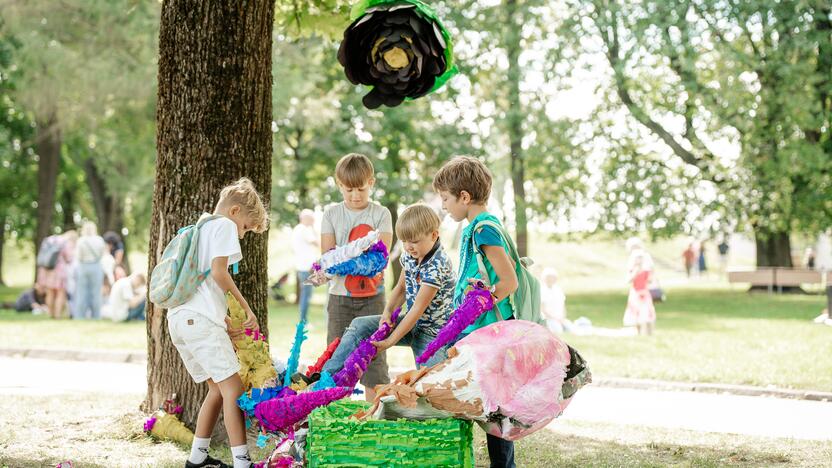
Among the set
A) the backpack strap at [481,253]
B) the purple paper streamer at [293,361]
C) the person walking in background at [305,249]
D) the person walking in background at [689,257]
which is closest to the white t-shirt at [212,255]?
the purple paper streamer at [293,361]

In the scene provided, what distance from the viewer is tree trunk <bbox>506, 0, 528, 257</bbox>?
26281 millimetres

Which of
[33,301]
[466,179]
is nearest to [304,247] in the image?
[33,301]

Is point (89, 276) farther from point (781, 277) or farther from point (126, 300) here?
point (781, 277)

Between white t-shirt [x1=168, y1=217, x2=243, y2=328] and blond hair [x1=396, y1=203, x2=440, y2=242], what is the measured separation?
0.88 m

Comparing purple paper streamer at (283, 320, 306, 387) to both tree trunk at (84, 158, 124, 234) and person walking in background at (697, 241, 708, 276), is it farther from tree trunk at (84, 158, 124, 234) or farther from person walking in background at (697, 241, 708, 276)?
person walking in background at (697, 241, 708, 276)

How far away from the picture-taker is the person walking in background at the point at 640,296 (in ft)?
47.9

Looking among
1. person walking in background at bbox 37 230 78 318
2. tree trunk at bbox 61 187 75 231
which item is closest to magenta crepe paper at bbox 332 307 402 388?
person walking in background at bbox 37 230 78 318

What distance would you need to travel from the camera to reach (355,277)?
635 cm

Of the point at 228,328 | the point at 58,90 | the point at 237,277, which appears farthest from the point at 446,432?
the point at 58,90

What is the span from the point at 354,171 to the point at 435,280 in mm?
1226

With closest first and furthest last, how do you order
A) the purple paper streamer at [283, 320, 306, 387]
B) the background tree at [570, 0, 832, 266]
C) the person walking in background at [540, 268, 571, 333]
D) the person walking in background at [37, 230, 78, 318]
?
the purple paper streamer at [283, 320, 306, 387] → the person walking in background at [540, 268, 571, 333] → the person walking in background at [37, 230, 78, 318] → the background tree at [570, 0, 832, 266]

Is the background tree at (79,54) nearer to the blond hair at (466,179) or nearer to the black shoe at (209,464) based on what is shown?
the black shoe at (209,464)

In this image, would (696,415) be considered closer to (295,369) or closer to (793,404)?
(793,404)

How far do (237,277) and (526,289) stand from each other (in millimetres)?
2196
